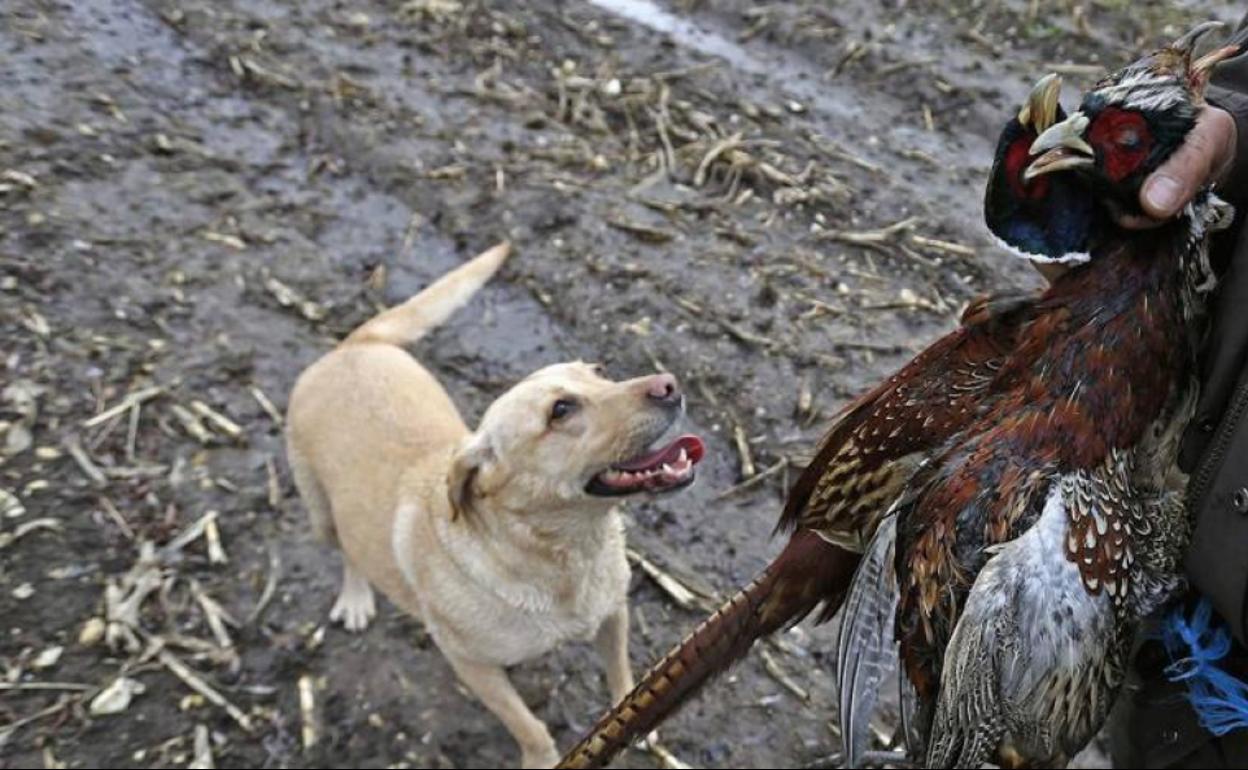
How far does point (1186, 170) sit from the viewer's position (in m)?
1.65

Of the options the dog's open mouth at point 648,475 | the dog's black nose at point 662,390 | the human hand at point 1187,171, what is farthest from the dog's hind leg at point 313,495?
the human hand at point 1187,171

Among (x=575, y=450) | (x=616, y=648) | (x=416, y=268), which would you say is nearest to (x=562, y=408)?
(x=575, y=450)

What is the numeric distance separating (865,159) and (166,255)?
4335 millimetres

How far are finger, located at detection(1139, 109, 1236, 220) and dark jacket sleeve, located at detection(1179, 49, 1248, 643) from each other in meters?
0.19

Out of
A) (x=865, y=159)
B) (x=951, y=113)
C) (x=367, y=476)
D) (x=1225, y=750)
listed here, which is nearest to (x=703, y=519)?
(x=367, y=476)

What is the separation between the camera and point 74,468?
4145 mm

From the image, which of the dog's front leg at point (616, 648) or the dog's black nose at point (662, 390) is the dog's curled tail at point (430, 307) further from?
the dog's front leg at point (616, 648)

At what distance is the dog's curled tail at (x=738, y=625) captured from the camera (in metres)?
2.18

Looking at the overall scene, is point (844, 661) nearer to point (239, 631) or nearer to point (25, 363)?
point (239, 631)

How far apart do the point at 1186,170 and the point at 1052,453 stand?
54 centimetres

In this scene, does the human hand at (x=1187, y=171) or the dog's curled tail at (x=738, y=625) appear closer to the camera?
the human hand at (x=1187, y=171)

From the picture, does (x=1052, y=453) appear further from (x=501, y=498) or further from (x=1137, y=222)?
(x=501, y=498)

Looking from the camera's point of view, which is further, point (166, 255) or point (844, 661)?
point (166, 255)

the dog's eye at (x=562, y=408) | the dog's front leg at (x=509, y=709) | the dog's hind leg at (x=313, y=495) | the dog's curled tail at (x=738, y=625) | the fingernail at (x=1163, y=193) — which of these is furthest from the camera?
the dog's hind leg at (x=313, y=495)
